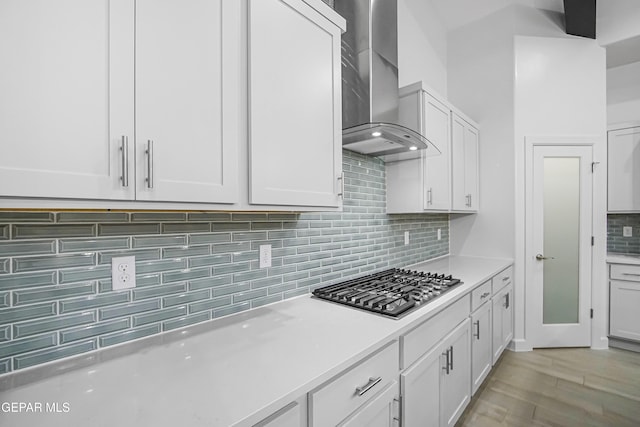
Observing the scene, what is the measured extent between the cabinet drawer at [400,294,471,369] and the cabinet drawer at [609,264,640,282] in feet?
7.69

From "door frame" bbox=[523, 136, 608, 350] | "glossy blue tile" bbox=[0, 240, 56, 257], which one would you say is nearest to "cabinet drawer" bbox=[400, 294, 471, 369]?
"glossy blue tile" bbox=[0, 240, 56, 257]

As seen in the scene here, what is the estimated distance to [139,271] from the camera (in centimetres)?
114

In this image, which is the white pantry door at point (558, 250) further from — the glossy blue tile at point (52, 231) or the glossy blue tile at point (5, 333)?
the glossy blue tile at point (5, 333)

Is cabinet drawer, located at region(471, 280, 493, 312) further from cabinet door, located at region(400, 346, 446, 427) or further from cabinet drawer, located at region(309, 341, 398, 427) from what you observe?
cabinet drawer, located at region(309, 341, 398, 427)

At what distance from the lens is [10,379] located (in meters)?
0.87

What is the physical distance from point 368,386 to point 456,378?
3.47 feet

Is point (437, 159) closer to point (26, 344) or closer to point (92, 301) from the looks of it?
point (92, 301)

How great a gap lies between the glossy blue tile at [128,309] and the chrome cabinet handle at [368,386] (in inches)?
32.5

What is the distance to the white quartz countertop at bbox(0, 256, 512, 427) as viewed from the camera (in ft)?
2.39

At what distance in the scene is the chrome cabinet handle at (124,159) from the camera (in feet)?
2.64

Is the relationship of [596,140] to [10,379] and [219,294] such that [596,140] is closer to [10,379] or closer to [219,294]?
[219,294]

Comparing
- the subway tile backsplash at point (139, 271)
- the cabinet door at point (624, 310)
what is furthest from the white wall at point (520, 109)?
the subway tile backsplash at point (139, 271)

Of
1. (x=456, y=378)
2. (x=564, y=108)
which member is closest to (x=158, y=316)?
(x=456, y=378)

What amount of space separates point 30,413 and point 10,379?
0.23m
